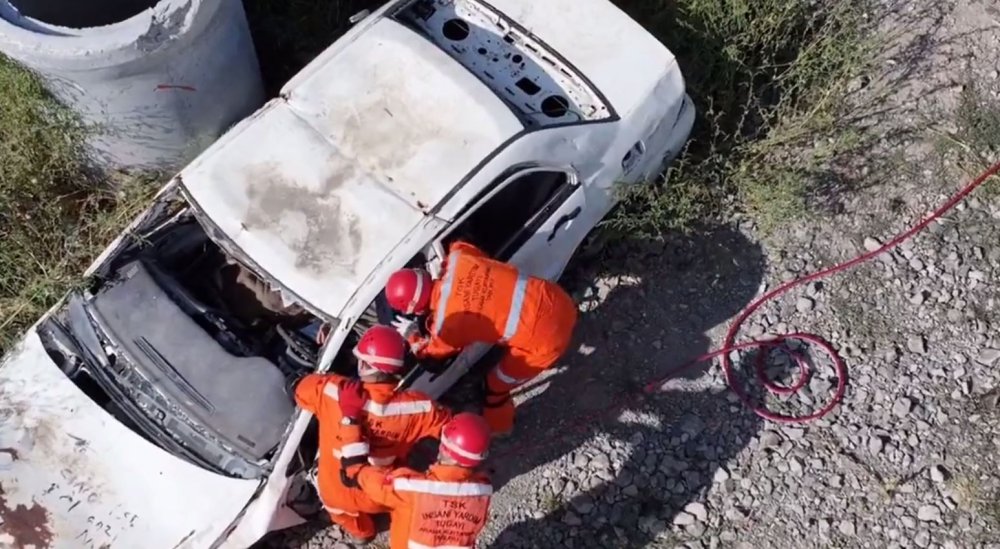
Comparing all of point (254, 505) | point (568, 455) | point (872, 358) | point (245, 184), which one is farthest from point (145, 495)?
point (872, 358)

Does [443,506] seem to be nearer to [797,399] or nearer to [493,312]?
[493,312]

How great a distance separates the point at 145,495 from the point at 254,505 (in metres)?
0.54

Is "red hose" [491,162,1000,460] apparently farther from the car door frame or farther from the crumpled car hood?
the crumpled car hood

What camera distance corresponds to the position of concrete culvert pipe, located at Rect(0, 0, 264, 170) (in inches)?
229

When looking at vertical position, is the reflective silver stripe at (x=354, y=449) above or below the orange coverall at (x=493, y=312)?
below

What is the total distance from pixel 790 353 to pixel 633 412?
987mm

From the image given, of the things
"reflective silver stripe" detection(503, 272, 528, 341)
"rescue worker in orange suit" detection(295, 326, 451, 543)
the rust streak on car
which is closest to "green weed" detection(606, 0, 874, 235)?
"reflective silver stripe" detection(503, 272, 528, 341)

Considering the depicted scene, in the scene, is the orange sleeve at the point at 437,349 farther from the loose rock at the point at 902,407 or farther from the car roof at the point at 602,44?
the loose rock at the point at 902,407

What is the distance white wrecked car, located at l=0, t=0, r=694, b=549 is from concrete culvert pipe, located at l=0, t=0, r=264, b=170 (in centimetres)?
55

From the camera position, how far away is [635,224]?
6.73 meters

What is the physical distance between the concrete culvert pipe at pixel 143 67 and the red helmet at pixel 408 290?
5.71 feet

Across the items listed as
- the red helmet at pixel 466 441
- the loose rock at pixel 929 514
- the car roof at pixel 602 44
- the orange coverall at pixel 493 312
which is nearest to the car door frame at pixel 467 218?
the orange coverall at pixel 493 312

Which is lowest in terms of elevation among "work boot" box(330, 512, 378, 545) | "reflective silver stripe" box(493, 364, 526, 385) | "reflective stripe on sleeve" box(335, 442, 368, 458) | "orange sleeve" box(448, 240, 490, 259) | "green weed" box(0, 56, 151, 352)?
"work boot" box(330, 512, 378, 545)

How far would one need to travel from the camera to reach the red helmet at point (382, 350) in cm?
540
